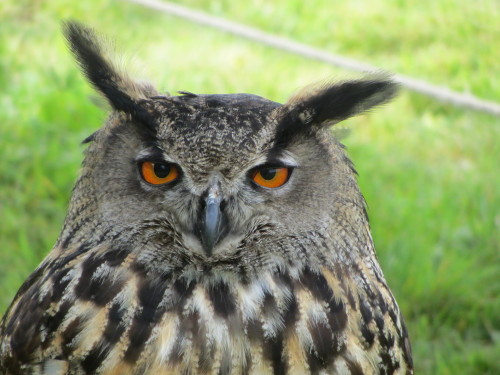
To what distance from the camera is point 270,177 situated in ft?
5.65

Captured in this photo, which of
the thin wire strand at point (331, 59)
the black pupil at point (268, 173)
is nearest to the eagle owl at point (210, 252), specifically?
the black pupil at point (268, 173)

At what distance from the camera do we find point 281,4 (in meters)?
5.21

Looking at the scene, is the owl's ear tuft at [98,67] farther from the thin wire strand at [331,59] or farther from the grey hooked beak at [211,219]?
the thin wire strand at [331,59]

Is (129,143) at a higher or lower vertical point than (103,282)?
higher

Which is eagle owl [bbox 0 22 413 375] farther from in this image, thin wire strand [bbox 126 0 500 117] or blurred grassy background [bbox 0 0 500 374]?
thin wire strand [bbox 126 0 500 117]

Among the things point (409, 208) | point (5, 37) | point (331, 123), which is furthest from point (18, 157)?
point (331, 123)

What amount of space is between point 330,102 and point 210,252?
17.9 inches

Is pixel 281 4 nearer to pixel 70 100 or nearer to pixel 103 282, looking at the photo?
pixel 70 100

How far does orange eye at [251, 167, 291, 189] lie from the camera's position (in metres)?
1.71

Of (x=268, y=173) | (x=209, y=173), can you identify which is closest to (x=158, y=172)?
(x=209, y=173)

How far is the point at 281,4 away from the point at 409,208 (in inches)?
88.9

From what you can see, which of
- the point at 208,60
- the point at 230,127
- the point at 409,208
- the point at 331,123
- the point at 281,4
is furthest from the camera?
the point at 281,4

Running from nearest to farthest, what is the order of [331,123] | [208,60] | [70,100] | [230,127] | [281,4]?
[230,127] → [331,123] → [70,100] → [208,60] → [281,4]

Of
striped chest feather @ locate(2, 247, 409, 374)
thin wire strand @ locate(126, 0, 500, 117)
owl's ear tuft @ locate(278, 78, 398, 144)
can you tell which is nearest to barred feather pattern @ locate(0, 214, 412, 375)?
striped chest feather @ locate(2, 247, 409, 374)
